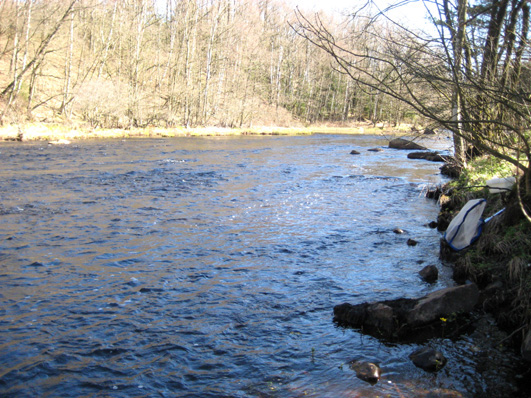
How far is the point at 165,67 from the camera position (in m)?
40.2

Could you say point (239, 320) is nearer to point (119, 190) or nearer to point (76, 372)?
point (76, 372)

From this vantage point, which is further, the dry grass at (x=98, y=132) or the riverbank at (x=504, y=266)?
the dry grass at (x=98, y=132)

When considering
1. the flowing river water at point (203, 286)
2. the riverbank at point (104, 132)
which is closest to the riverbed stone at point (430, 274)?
the flowing river water at point (203, 286)

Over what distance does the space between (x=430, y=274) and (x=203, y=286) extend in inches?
129

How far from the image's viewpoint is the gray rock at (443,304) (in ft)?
17.3

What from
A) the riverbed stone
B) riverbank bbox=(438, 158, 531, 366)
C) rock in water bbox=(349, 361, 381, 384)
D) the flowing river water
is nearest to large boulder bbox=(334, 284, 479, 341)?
the flowing river water

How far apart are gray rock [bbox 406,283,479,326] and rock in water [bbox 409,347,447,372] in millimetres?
579

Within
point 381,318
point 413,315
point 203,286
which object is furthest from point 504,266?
point 203,286

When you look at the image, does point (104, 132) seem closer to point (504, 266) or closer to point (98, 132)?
point (98, 132)

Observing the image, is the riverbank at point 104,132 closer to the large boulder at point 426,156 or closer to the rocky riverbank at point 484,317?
the large boulder at point 426,156

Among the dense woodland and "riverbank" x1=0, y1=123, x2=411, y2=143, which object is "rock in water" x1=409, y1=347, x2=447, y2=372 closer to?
"riverbank" x1=0, y1=123, x2=411, y2=143

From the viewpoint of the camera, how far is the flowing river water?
436 cm

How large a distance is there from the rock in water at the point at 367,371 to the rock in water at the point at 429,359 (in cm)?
46

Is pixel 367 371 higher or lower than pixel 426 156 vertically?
lower
